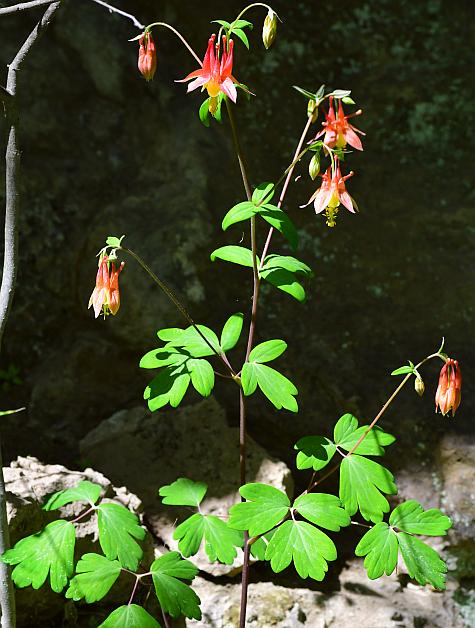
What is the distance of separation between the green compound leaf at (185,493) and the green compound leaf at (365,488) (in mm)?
472

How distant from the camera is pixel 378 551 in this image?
178cm

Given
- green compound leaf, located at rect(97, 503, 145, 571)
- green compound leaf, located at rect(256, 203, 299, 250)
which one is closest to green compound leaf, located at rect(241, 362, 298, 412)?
green compound leaf, located at rect(256, 203, 299, 250)

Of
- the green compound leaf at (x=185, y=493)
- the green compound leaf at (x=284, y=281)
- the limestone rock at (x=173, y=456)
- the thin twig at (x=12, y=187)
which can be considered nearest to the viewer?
the thin twig at (x=12, y=187)

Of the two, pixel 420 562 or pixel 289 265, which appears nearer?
pixel 420 562

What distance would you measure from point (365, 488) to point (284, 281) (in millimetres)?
580

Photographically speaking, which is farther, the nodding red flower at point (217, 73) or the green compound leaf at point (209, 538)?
the green compound leaf at point (209, 538)

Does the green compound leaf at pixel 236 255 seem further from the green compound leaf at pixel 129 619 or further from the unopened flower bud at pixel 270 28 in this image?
the green compound leaf at pixel 129 619

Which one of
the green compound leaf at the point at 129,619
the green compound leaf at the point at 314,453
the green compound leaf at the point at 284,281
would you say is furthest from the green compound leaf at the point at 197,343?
the green compound leaf at the point at 129,619

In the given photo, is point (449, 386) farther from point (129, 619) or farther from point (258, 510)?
point (129, 619)

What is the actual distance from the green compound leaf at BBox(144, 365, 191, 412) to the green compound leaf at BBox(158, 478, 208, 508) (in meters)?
0.38

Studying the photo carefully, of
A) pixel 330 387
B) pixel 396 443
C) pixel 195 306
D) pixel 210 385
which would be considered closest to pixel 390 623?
Answer: pixel 396 443

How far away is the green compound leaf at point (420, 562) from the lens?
1793 millimetres

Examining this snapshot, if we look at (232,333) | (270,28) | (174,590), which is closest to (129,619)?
(174,590)

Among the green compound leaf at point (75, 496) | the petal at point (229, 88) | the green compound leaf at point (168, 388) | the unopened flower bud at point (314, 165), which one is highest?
the petal at point (229, 88)
